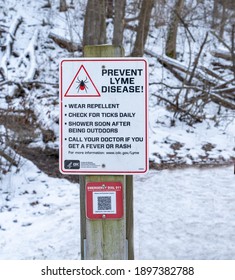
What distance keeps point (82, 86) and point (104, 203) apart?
2.18 ft

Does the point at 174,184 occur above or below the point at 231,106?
below

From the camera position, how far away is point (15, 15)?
1666 centimetres

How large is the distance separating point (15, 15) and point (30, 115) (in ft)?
29.6

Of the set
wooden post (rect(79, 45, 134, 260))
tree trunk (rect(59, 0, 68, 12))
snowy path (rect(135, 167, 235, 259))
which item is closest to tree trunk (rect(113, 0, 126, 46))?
snowy path (rect(135, 167, 235, 259))

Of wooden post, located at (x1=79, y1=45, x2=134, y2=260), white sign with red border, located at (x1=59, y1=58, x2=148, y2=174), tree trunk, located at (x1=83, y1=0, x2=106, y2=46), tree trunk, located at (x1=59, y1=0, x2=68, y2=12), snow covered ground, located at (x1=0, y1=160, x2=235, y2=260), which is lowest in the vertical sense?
snow covered ground, located at (x1=0, y1=160, x2=235, y2=260)

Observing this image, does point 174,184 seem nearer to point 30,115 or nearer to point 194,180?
point 194,180

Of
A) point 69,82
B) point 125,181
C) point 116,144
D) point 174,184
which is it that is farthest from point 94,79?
point 174,184

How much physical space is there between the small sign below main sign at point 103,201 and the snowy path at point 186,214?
223 centimetres

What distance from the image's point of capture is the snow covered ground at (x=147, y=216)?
5109 mm

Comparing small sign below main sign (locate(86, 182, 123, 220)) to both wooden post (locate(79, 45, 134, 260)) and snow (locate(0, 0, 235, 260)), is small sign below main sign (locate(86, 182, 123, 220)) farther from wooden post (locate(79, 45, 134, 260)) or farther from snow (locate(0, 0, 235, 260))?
snow (locate(0, 0, 235, 260))

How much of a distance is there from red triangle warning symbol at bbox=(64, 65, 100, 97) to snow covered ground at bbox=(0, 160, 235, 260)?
2576 millimetres

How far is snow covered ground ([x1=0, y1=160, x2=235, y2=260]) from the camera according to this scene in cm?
511

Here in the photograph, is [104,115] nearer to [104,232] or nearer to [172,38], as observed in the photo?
[104,232]

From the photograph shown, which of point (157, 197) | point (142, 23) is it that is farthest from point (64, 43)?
point (157, 197)
